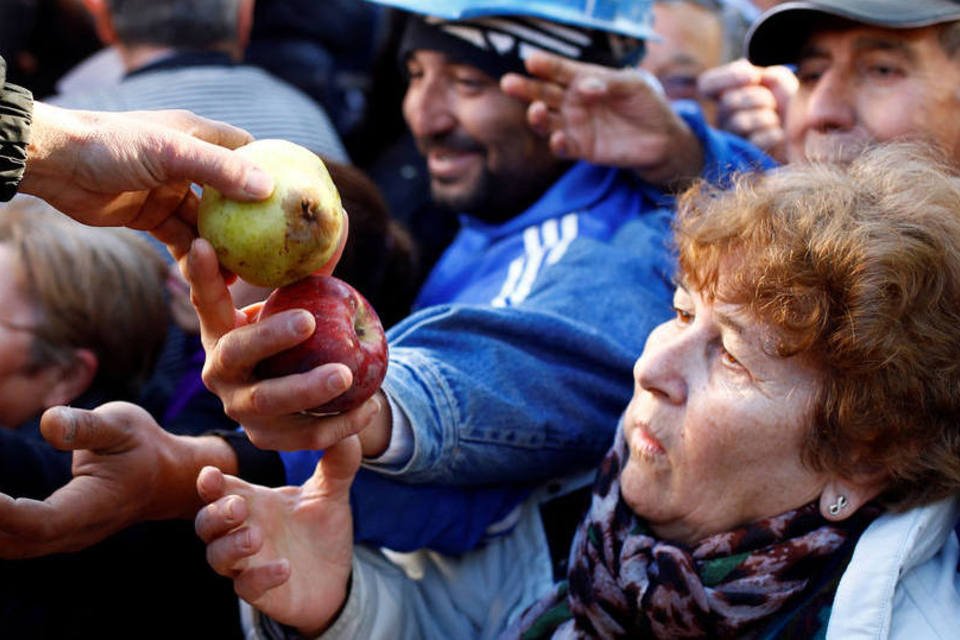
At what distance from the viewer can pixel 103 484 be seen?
1.79 meters

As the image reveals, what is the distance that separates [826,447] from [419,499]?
2.45 feet

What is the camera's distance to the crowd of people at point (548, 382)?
1639 millimetres

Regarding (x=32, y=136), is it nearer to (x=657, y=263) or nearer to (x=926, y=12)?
(x=657, y=263)

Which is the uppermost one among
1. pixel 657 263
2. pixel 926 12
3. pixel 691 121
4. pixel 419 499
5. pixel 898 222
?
pixel 926 12

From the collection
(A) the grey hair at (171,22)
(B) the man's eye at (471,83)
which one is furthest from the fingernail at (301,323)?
(A) the grey hair at (171,22)

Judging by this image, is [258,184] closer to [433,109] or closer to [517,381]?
[517,381]

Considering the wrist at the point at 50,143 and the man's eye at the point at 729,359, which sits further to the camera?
the man's eye at the point at 729,359

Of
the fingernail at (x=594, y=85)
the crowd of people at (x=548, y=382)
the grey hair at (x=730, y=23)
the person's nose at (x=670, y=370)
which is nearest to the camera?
the crowd of people at (x=548, y=382)

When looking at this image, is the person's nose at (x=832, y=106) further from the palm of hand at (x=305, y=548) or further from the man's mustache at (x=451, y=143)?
the palm of hand at (x=305, y=548)

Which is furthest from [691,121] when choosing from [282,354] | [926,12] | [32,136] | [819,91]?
[32,136]

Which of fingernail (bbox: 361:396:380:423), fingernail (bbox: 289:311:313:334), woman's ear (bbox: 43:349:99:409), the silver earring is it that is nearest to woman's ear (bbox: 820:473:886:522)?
the silver earring

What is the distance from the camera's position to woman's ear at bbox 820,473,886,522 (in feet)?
5.61

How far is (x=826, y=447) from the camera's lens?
168cm

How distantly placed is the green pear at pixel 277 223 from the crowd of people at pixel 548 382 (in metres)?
0.04
